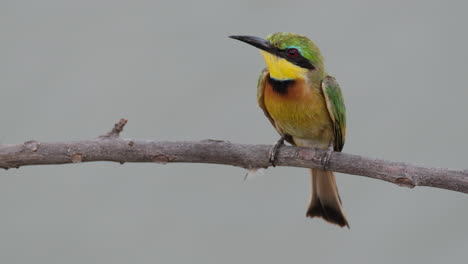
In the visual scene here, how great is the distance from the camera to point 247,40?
1.58 meters

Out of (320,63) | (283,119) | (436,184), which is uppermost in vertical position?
(320,63)

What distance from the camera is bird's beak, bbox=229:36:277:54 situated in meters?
1.58

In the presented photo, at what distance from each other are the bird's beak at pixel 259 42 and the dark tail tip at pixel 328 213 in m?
0.51

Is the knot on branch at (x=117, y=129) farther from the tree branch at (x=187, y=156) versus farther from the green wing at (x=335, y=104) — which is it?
the green wing at (x=335, y=104)

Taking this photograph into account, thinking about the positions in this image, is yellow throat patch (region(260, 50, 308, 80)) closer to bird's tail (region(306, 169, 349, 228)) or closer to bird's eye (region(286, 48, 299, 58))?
bird's eye (region(286, 48, 299, 58))

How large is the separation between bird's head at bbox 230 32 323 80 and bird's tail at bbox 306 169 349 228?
1.21 feet

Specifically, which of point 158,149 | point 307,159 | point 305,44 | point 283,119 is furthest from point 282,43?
point 158,149

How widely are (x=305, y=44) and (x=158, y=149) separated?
0.50 meters

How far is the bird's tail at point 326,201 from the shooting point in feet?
5.83

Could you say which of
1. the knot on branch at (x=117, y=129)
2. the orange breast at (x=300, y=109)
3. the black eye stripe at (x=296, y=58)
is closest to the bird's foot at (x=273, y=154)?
the orange breast at (x=300, y=109)

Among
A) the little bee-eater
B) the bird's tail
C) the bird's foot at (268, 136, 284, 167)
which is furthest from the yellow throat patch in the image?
the bird's tail

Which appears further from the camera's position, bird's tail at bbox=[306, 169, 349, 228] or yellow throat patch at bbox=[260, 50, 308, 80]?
bird's tail at bbox=[306, 169, 349, 228]

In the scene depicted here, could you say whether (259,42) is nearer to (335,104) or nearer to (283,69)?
(283,69)

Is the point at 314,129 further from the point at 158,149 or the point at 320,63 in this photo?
the point at 158,149
